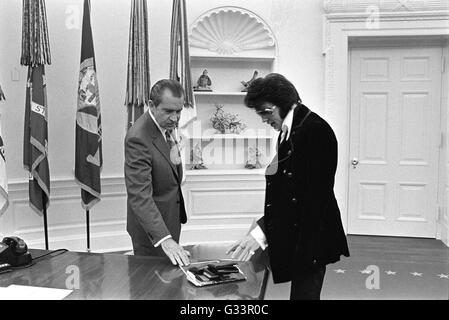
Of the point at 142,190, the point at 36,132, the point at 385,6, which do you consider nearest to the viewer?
the point at 142,190

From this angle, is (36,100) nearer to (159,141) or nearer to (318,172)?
(159,141)

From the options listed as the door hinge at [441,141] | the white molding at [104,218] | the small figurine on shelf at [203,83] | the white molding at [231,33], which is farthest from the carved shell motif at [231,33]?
the door hinge at [441,141]

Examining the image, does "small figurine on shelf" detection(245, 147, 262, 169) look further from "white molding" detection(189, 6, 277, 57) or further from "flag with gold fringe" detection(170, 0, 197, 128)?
"white molding" detection(189, 6, 277, 57)

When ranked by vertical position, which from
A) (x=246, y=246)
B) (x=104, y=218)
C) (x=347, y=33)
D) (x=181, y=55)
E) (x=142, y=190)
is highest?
(x=347, y=33)

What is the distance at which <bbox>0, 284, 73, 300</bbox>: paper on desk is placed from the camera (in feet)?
4.44

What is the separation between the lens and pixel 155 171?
203 cm

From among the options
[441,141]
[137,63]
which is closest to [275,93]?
[137,63]

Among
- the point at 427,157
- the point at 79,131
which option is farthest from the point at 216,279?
the point at 427,157

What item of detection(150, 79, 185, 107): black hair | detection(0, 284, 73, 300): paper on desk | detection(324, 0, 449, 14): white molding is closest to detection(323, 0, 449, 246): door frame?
detection(324, 0, 449, 14): white molding

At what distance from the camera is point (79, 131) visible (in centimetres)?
354

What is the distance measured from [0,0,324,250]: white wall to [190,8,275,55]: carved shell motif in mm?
91

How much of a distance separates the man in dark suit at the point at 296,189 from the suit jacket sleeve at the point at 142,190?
424mm

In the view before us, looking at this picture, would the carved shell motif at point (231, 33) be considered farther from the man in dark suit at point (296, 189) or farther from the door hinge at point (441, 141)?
the man in dark suit at point (296, 189)

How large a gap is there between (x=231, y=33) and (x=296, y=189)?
3.20 m
